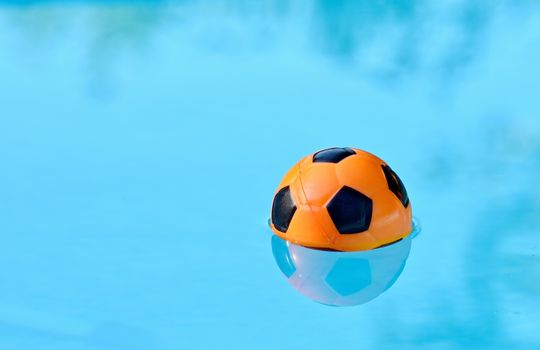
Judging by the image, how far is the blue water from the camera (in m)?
2.64

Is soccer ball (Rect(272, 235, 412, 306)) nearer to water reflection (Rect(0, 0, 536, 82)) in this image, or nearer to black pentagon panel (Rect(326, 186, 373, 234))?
black pentagon panel (Rect(326, 186, 373, 234))

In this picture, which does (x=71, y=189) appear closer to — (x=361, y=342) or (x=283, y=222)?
(x=283, y=222)

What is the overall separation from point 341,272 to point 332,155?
1.32 feet

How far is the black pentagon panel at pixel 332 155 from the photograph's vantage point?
2.87 m

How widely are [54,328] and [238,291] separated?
60 cm

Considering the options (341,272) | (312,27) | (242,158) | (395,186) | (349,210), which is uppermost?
(312,27)

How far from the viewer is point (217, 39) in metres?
5.71

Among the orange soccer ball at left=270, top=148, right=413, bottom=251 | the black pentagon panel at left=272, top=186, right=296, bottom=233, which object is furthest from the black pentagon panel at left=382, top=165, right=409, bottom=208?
the black pentagon panel at left=272, top=186, right=296, bottom=233

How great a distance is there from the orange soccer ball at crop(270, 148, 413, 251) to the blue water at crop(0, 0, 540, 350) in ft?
0.55

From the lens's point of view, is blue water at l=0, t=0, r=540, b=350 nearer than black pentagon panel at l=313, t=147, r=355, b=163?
Yes

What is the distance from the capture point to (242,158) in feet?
12.6

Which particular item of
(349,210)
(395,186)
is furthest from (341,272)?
(395,186)

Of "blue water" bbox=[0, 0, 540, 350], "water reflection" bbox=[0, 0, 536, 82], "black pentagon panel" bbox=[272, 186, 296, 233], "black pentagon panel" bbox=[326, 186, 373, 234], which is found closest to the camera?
"blue water" bbox=[0, 0, 540, 350]

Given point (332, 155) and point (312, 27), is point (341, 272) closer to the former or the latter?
point (332, 155)
